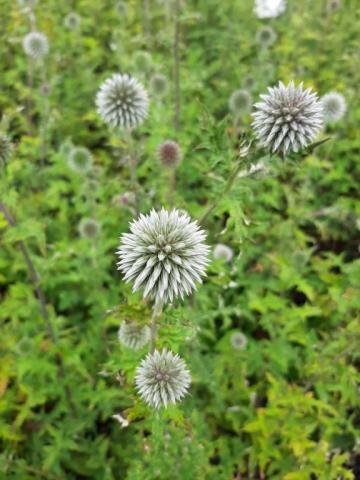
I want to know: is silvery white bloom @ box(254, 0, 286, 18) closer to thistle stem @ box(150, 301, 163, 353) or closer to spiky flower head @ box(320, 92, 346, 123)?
spiky flower head @ box(320, 92, 346, 123)

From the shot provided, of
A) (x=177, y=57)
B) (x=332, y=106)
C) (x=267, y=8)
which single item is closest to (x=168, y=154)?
(x=177, y=57)

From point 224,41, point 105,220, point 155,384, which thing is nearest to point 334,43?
point 224,41

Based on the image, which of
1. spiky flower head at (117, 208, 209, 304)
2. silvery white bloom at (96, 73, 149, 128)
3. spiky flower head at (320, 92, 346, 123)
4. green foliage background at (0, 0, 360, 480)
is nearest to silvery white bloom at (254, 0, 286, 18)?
green foliage background at (0, 0, 360, 480)

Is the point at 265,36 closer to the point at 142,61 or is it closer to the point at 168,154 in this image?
the point at 142,61

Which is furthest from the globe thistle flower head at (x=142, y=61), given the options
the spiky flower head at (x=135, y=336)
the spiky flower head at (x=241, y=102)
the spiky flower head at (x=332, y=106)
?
the spiky flower head at (x=135, y=336)

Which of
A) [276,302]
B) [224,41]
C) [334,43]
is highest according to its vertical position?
[334,43]

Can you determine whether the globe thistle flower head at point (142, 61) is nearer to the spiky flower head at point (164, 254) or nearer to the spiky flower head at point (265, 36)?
the spiky flower head at point (265, 36)

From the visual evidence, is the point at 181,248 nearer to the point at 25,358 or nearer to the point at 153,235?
the point at 153,235
